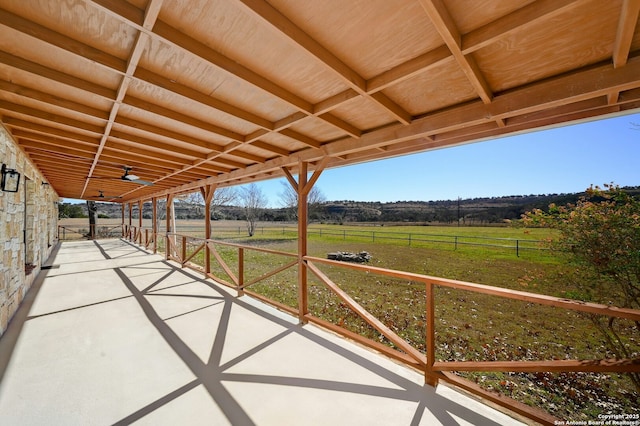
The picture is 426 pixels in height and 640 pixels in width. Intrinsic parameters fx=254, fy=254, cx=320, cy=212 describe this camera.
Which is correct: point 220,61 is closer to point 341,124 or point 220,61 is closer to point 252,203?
point 341,124

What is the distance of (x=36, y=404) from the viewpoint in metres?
1.83

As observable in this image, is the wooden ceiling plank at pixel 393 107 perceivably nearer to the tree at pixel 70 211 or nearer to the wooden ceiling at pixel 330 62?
the wooden ceiling at pixel 330 62

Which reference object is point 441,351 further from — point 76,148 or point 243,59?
point 76,148

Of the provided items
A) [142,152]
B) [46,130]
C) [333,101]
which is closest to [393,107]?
[333,101]

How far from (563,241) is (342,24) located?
317cm

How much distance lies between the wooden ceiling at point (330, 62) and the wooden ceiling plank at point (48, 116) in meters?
0.01

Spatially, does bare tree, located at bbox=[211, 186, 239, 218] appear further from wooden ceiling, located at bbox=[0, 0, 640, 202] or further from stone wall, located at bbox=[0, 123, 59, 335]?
wooden ceiling, located at bbox=[0, 0, 640, 202]

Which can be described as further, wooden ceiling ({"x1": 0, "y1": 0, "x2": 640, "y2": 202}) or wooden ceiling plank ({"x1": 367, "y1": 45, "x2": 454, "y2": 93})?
wooden ceiling plank ({"x1": 367, "y1": 45, "x2": 454, "y2": 93})

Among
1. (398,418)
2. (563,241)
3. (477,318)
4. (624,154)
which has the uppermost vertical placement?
A: (624,154)

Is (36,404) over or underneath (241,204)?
underneath

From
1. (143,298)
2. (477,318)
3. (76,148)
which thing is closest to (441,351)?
(477,318)

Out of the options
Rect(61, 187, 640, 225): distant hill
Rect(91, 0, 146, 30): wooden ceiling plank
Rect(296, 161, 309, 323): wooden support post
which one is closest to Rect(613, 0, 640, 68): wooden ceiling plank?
Rect(91, 0, 146, 30): wooden ceiling plank

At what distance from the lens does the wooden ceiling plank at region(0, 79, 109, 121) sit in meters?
1.96

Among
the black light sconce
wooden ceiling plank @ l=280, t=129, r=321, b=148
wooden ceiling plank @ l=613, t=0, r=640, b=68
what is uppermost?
wooden ceiling plank @ l=280, t=129, r=321, b=148
